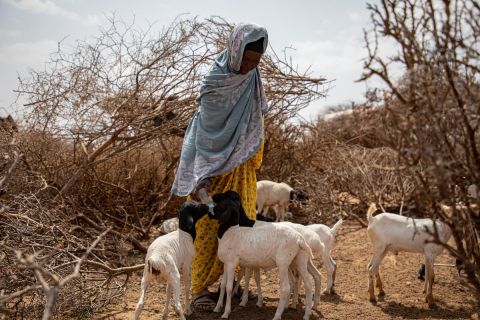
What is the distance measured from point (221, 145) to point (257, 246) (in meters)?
1.04

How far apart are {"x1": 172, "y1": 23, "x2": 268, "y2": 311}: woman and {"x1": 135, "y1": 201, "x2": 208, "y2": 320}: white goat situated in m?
0.28

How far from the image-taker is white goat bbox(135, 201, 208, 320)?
157 inches

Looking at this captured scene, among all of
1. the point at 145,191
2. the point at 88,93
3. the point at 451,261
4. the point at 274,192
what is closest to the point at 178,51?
the point at 88,93

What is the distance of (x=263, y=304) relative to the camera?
5.02 metres

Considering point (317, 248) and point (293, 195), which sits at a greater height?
point (293, 195)

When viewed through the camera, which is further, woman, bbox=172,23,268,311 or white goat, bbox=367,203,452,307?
white goat, bbox=367,203,452,307

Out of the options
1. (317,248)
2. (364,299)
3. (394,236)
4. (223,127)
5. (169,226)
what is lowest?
(364,299)

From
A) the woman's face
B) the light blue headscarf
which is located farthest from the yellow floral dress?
the woman's face

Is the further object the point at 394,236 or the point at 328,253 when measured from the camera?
the point at 328,253

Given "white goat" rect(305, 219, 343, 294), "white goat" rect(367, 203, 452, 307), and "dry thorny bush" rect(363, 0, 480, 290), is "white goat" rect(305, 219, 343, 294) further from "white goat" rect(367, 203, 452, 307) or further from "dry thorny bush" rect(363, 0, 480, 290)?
"dry thorny bush" rect(363, 0, 480, 290)

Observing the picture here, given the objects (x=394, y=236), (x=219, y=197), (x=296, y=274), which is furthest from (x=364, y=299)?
(x=219, y=197)

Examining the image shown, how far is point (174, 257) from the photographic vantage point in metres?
4.20

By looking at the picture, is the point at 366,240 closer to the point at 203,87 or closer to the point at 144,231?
the point at 144,231

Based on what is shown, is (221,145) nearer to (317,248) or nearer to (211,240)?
(211,240)
